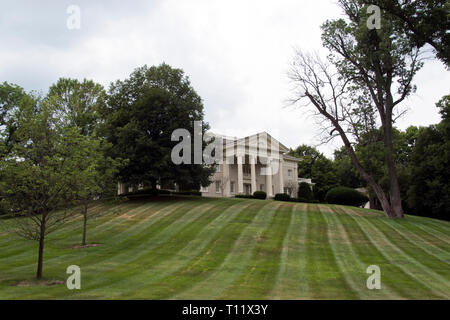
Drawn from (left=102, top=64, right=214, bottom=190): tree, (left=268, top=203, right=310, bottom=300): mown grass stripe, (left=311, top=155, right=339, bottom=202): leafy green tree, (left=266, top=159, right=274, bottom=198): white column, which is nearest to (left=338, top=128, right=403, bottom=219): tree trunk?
(left=268, top=203, right=310, bottom=300): mown grass stripe

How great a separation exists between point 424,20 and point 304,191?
45717 mm

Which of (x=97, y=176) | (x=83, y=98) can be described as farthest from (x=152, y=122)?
(x=97, y=176)

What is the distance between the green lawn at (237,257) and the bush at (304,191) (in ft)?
114

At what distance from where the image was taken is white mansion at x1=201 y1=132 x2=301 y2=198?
58.8 metres

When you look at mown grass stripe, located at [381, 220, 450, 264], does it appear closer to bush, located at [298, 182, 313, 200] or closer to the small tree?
the small tree

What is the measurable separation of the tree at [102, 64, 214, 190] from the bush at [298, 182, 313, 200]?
29.7m

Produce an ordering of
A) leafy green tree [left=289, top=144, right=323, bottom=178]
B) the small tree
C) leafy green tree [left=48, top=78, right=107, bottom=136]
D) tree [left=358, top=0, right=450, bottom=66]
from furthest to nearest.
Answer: leafy green tree [left=289, top=144, right=323, bottom=178] < leafy green tree [left=48, top=78, right=107, bottom=136] < tree [left=358, top=0, right=450, bottom=66] < the small tree

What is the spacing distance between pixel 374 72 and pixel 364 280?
80.1ft

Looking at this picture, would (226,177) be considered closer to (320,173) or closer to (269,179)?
(269,179)

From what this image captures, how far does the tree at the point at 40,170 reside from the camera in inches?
526

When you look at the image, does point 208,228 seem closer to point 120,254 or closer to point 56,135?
point 120,254

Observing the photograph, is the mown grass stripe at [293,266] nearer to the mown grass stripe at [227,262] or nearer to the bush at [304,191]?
the mown grass stripe at [227,262]

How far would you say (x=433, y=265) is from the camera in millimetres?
16281

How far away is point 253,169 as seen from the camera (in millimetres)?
60000
